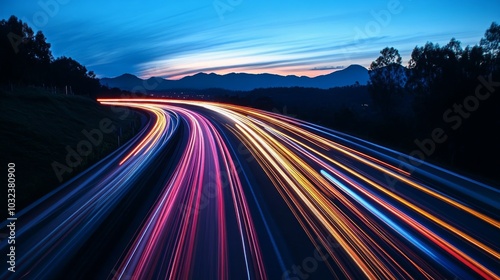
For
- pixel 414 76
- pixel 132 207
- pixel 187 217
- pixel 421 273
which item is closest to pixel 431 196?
pixel 421 273

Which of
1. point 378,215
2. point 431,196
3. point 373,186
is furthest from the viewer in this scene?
point 373,186

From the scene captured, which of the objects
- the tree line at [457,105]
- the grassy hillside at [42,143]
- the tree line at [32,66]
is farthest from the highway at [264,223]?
the tree line at [32,66]

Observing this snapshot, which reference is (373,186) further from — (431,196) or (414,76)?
(414,76)

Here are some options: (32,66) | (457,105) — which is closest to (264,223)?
(457,105)

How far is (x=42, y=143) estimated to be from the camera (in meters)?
20.7

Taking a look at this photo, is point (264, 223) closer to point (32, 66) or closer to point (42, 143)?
point (42, 143)

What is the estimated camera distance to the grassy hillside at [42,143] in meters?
15.2

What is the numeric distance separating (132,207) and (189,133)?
19.0 m

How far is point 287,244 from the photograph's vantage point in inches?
314

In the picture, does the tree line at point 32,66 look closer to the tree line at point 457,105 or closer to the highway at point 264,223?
the highway at point 264,223

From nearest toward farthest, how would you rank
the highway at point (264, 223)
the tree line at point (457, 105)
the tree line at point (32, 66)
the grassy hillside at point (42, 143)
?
the highway at point (264, 223)
the grassy hillside at point (42, 143)
the tree line at point (457, 105)
the tree line at point (32, 66)

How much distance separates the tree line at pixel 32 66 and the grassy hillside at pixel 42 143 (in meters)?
10.0

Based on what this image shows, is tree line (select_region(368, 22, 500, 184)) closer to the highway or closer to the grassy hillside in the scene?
the highway

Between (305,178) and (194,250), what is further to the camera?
(305,178)
